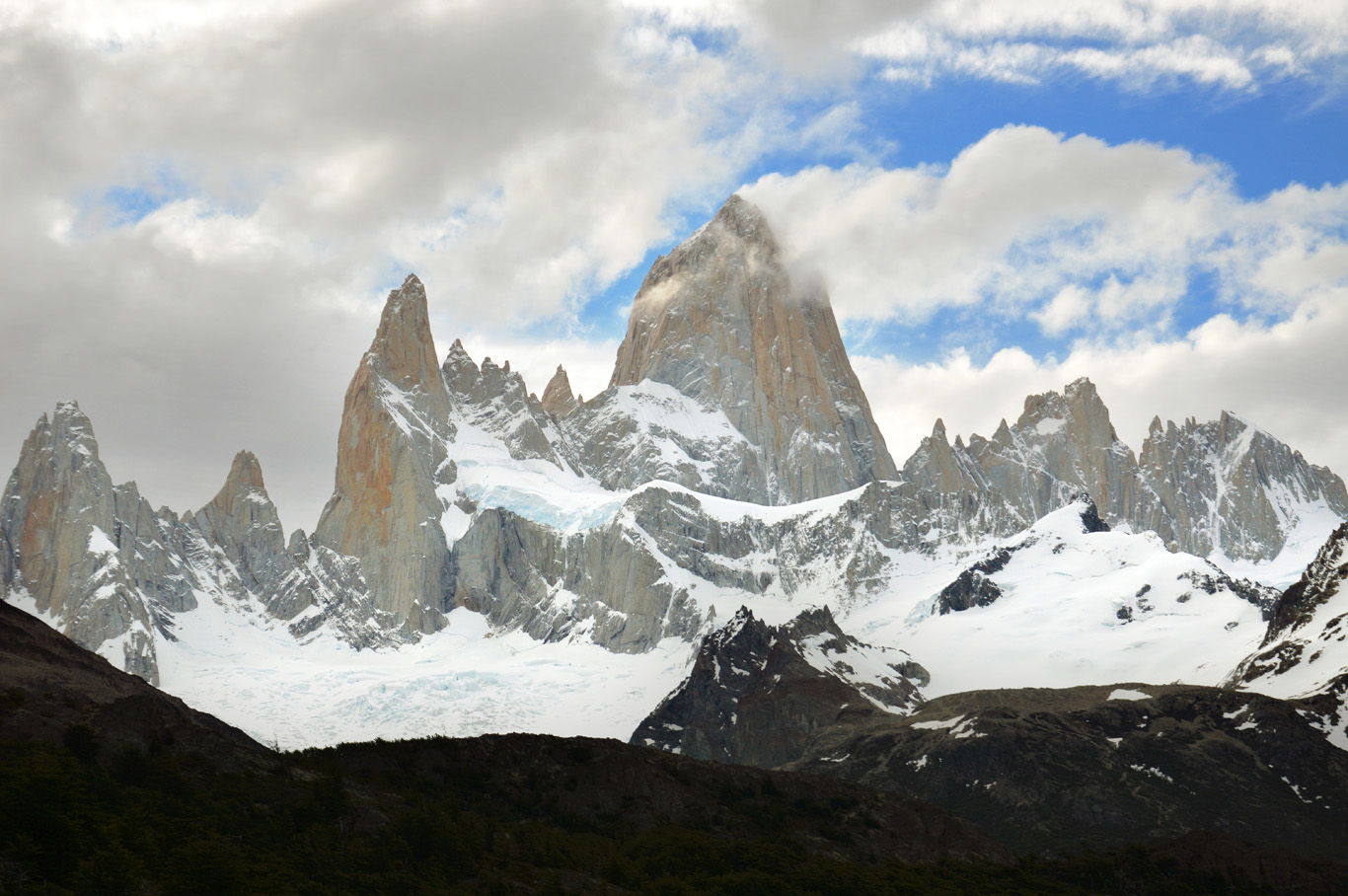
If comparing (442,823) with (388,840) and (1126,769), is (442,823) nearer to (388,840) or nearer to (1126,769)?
(388,840)

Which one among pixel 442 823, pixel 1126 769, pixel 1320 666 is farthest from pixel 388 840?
pixel 1320 666

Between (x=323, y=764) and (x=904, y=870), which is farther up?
(x=323, y=764)

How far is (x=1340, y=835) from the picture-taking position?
145 meters

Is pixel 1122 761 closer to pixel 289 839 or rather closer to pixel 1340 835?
pixel 1340 835

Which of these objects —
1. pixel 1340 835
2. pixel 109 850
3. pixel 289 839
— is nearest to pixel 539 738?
pixel 289 839

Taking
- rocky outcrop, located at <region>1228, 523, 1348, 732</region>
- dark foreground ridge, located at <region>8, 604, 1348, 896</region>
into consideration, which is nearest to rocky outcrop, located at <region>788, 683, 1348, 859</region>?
rocky outcrop, located at <region>1228, 523, 1348, 732</region>

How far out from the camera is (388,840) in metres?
60.1

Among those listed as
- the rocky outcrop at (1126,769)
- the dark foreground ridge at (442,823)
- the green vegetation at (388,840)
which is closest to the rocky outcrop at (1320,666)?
the rocky outcrop at (1126,769)

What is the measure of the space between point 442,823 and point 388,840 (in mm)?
3531

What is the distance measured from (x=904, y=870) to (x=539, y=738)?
2181 cm

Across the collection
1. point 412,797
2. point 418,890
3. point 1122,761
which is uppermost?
point 1122,761

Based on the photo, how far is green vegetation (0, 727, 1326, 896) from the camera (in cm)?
4744

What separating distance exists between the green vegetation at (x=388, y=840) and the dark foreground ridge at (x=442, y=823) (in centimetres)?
11

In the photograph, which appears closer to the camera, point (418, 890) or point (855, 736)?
point (418, 890)
